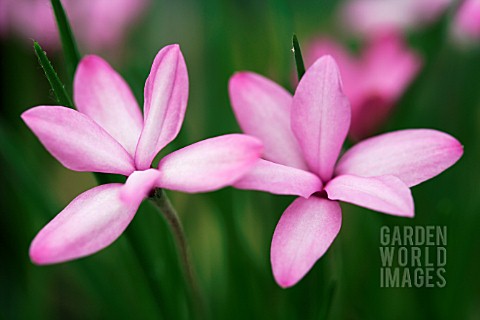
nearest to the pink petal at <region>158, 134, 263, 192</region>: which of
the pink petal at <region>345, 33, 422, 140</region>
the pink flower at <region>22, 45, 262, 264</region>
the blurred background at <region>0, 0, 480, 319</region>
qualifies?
the pink flower at <region>22, 45, 262, 264</region>

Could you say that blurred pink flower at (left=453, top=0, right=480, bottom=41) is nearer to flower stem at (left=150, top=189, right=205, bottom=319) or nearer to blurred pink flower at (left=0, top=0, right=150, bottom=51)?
flower stem at (left=150, top=189, right=205, bottom=319)

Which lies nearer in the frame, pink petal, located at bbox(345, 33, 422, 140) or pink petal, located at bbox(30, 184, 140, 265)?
pink petal, located at bbox(30, 184, 140, 265)

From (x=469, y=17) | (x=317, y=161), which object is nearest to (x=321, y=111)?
(x=317, y=161)

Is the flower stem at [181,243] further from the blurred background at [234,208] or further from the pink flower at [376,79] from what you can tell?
the pink flower at [376,79]

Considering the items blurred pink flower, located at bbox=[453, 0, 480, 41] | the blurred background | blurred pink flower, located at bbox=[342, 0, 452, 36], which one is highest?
blurred pink flower, located at bbox=[342, 0, 452, 36]

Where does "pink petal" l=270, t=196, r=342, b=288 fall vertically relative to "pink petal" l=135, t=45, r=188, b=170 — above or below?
below

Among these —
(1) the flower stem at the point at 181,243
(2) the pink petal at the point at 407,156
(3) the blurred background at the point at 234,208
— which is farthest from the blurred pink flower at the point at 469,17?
(1) the flower stem at the point at 181,243

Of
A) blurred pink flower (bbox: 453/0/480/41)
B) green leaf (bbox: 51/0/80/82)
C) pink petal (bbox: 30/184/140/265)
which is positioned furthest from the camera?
blurred pink flower (bbox: 453/0/480/41)

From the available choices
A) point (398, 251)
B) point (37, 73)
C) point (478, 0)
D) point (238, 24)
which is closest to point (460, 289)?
point (398, 251)
